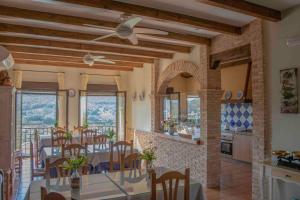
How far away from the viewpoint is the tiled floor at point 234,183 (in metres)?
4.85

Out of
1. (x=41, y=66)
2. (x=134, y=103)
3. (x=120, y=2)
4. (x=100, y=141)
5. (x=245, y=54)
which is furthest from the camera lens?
(x=134, y=103)

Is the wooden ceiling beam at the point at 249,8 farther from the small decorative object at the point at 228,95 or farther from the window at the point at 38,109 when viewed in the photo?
the window at the point at 38,109

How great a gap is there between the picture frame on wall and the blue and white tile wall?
4.26m

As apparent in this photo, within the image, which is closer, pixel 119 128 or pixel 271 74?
pixel 271 74

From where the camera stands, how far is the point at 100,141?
20.7 feet

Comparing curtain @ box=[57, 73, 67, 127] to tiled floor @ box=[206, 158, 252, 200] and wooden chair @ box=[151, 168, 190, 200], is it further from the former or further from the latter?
wooden chair @ box=[151, 168, 190, 200]

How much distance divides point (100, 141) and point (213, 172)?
2.65 metres

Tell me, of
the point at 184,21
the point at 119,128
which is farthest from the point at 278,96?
the point at 119,128

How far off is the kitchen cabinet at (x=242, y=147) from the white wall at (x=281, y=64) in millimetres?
3410

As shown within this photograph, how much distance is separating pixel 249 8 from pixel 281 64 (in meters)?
1.00

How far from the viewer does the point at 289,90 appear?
382cm

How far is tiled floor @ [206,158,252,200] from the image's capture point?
15.9ft

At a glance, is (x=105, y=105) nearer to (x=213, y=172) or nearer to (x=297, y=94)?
(x=213, y=172)

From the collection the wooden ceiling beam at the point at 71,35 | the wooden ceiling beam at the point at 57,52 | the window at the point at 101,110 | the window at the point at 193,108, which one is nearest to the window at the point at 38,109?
the window at the point at 101,110
